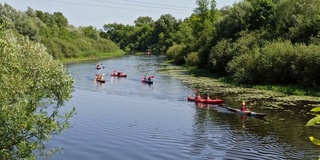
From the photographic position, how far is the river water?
18547 mm

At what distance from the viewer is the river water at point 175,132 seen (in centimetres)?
1855

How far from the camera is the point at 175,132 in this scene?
22.7 metres

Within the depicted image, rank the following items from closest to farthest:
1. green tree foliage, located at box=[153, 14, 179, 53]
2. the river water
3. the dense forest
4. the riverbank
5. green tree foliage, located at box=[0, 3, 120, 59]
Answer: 1. the river water
2. the riverbank
3. the dense forest
4. green tree foliage, located at box=[0, 3, 120, 59]
5. green tree foliage, located at box=[153, 14, 179, 53]

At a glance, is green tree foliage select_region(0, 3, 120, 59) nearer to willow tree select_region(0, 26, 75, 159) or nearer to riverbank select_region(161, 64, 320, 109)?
riverbank select_region(161, 64, 320, 109)

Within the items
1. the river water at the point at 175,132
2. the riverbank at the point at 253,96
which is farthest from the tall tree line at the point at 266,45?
the river water at the point at 175,132

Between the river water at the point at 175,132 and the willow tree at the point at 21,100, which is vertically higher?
the willow tree at the point at 21,100

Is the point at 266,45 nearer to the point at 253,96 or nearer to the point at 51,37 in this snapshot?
the point at 253,96

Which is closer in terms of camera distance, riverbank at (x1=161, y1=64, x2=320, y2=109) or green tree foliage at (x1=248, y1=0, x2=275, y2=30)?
riverbank at (x1=161, y1=64, x2=320, y2=109)

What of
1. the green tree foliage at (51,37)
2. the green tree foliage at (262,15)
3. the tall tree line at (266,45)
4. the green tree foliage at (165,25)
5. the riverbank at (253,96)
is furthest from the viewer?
the green tree foliage at (165,25)

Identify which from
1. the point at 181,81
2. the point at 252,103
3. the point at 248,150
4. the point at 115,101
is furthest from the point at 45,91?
the point at 181,81

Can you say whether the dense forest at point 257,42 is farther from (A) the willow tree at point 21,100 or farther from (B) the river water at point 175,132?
(B) the river water at point 175,132

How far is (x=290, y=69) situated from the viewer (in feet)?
126

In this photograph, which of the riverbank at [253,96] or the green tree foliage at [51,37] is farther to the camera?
the green tree foliage at [51,37]

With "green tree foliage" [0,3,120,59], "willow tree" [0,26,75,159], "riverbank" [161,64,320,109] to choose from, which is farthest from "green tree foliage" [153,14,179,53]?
"willow tree" [0,26,75,159]
